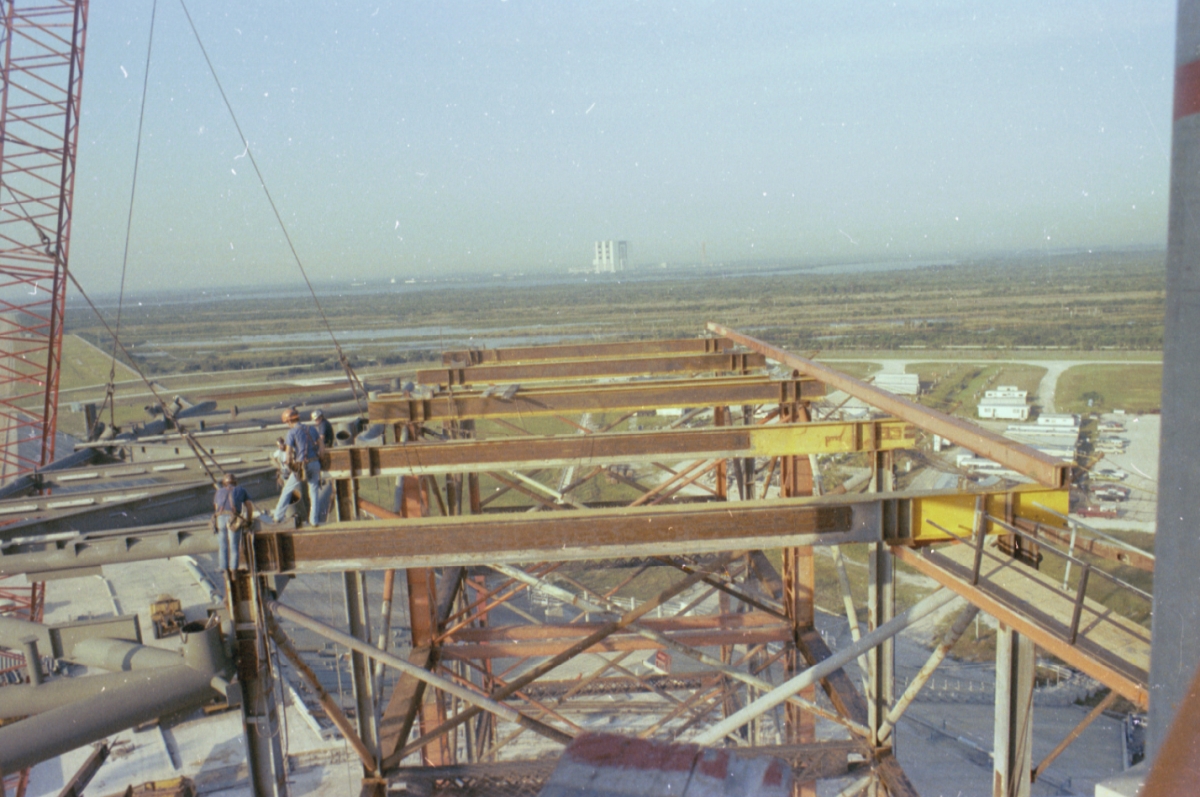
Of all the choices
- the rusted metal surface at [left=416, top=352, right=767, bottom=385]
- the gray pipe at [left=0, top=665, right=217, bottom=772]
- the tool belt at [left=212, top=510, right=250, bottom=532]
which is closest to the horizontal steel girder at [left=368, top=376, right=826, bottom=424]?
the rusted metal surface at [left=416, top=352, right=767, bottom=385]

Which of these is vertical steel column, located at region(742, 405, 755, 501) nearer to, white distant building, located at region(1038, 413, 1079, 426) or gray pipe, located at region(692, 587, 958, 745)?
gray pipe, located at region(692, 587, 958, 745)

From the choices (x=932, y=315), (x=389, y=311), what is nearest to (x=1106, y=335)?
(x=932, y=315)

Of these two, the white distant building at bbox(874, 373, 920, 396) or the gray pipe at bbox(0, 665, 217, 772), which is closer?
the gray pipe at bbox(0, 665, 217, 772)

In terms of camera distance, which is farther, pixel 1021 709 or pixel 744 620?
pixel 744 620

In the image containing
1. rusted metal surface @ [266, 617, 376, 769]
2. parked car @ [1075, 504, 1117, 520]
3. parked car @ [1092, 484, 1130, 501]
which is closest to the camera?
rusted metal surface @ [266, 617, 376, 769]

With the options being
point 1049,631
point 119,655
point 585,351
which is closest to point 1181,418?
point 1049,631

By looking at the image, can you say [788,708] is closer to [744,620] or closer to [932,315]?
[744,620]
